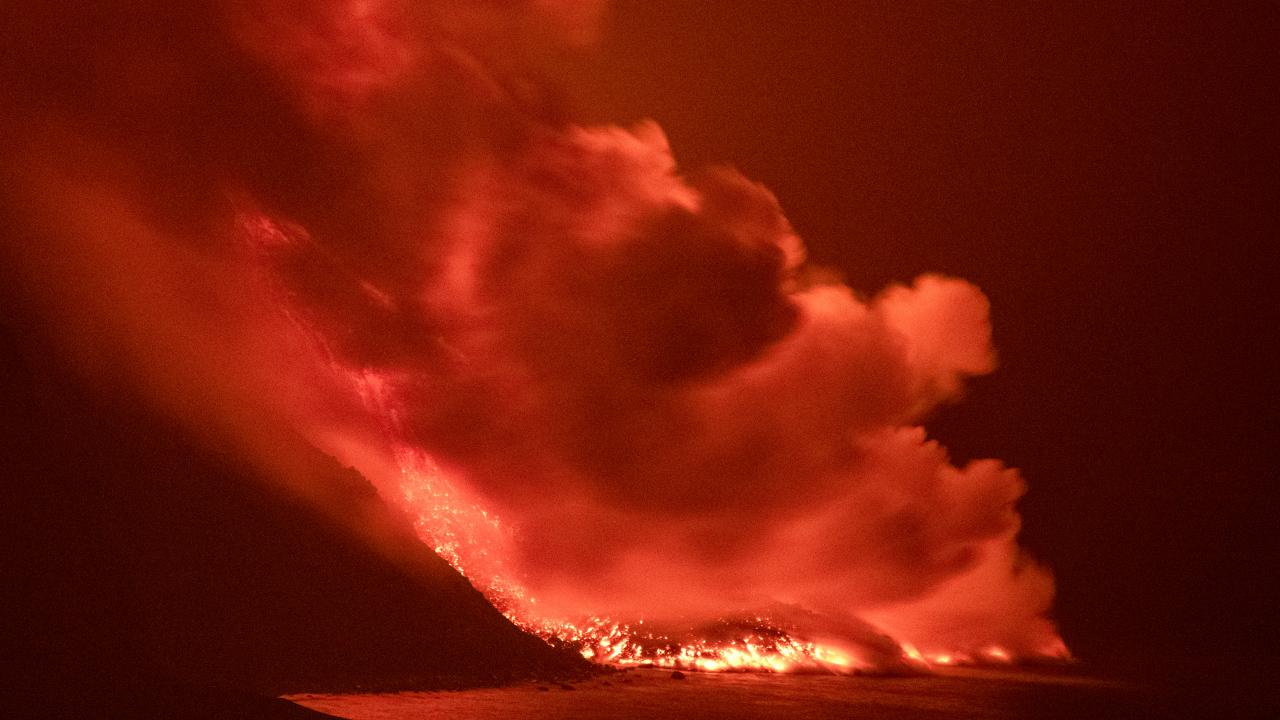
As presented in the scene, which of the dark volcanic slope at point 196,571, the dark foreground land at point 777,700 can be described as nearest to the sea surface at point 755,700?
the dark foreground land at point 777,700

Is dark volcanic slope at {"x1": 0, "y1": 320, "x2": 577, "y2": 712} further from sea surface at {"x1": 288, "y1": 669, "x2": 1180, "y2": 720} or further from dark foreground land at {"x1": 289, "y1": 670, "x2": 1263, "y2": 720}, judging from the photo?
dark foreground land at {"x1": 289, "y1": 670, "x2": 1263, "y2": 720}

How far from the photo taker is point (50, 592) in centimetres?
1998

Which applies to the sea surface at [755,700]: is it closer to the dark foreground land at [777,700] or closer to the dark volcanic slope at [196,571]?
the dark foreground land at [777,700]

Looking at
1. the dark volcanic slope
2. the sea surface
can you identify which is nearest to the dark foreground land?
the sea surface

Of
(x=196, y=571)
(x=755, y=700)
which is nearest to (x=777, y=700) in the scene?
(x=755, y=700)

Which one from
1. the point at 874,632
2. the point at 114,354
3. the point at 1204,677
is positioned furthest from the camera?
the point at 1204,677

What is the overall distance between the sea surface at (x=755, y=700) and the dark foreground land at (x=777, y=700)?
0.05 meters

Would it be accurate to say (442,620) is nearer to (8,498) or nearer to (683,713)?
(683,713)

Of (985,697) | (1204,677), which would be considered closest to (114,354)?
(985,697)

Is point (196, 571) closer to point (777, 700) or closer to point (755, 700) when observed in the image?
point (755, 700)

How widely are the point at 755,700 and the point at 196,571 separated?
66.0ft

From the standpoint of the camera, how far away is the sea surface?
90.8 ft

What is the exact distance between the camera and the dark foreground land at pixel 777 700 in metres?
27.8

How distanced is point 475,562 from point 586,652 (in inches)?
289
